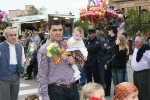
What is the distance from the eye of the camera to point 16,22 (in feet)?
76.6

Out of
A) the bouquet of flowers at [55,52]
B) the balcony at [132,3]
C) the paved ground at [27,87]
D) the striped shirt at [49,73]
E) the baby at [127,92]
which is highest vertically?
the balcony at [132,3]

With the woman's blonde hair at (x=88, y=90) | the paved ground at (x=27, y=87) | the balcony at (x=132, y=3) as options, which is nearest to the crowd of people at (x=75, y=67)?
the woman's blonde hair at (x=88, y=90)

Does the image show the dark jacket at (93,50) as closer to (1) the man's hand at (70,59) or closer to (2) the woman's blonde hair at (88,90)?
(1) the man's hand at (70,59)

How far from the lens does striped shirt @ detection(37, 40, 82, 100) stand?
11.4ft

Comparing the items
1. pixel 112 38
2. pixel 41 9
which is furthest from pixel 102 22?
pixel 41 9

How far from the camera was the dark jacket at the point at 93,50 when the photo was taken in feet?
25.7

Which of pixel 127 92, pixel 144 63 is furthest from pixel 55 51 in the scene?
pixel 144 63

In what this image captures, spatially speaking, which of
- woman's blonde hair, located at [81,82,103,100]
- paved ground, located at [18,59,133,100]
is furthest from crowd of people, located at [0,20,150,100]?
paved ground, located at [18,59,133,100]

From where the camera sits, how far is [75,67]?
3766 millimetres

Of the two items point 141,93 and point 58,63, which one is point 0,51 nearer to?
point 58,63

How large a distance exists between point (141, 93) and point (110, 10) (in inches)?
150

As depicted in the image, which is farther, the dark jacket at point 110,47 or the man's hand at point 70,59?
the dark jacket at point 110,47

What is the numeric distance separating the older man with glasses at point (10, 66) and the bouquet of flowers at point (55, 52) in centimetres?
186

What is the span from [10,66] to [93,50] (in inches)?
A: 125
